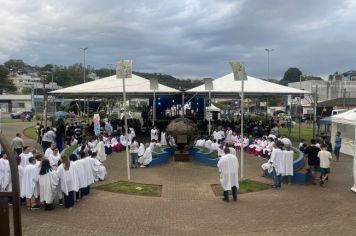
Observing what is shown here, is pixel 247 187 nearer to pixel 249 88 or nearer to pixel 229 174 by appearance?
pixel 229 174

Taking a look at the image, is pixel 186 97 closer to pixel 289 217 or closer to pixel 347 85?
pixel 289 217

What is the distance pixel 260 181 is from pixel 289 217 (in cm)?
454

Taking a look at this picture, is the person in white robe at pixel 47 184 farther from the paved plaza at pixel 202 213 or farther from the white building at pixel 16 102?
the white building at pixel 16 102

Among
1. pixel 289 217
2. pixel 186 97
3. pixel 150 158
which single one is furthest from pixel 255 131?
pixel 289 217

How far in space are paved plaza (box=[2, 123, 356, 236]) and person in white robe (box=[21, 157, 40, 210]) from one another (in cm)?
40

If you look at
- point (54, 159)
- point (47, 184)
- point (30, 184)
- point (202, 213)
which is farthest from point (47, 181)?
point (202, 213)

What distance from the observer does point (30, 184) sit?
11.6 m

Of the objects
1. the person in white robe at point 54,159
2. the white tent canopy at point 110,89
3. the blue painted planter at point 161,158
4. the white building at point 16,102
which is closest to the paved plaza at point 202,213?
the person in white robe at point 54,159

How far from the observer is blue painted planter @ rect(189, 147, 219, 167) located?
1905 centimetres

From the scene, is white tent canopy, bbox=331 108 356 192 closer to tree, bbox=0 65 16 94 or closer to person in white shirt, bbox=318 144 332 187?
person in white shirt, bbox=318 144 332 187

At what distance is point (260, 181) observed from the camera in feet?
51.0

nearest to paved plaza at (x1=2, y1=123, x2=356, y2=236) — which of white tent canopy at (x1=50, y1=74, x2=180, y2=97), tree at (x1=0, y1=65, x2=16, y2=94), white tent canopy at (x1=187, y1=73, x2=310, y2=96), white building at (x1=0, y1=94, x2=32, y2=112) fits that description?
white tent canopy at (x1=187, y1=73, x2=310, y2=96)

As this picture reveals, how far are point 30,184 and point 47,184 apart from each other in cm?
52

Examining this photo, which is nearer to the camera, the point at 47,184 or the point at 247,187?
the point at 47,184
